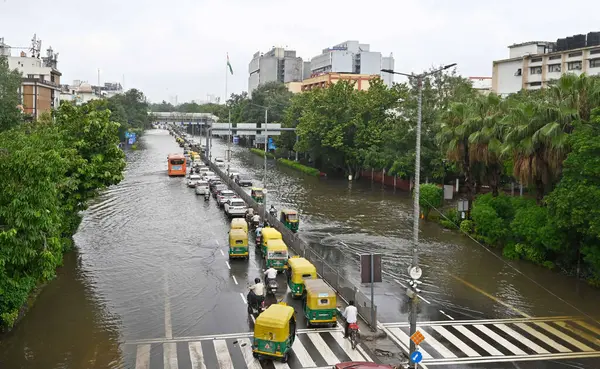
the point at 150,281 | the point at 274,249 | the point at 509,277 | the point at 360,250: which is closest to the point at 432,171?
the point at 360,250

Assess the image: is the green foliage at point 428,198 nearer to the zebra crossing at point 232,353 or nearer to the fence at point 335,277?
the fence at point 335,277

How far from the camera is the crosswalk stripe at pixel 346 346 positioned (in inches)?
792

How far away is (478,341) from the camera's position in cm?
2250

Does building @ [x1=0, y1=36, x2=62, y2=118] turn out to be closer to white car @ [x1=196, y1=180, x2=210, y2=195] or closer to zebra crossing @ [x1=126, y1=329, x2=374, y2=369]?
white car @ [x1=196, y1=180, x2=210, y2=195]

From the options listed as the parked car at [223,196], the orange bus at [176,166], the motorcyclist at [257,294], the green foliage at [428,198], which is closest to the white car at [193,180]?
the orange bus at [176,166]

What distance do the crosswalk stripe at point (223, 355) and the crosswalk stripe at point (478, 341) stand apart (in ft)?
30.4

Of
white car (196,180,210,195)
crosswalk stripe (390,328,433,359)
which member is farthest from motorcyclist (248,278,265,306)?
white car (196,180,210,195)

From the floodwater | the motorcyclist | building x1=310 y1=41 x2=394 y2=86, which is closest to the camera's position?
the floodwater

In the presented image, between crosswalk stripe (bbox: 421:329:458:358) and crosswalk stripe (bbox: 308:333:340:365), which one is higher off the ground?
crosswalk stripe (bbox: 308:333:340:365)

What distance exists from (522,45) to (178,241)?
76364 mm

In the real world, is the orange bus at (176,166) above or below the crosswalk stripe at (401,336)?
above

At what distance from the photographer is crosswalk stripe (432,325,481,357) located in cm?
2125

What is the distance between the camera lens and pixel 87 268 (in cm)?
3228

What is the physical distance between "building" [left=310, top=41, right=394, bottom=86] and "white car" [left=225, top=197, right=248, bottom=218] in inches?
4616
